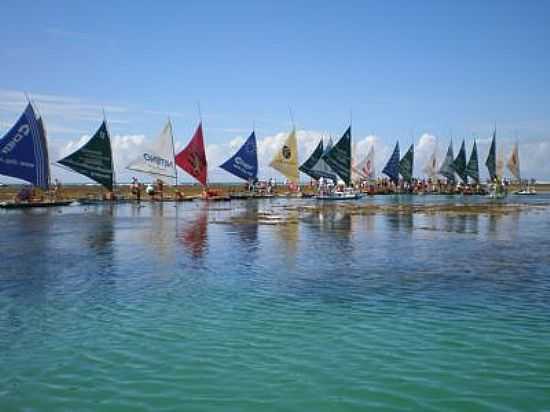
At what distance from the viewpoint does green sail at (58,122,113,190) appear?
58656 mm

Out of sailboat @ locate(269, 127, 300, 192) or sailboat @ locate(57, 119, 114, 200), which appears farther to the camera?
sailboat @ locate(269, 127, 300, 192)

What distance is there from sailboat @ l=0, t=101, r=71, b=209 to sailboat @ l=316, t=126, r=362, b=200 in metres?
38.3

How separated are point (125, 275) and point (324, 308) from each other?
7.88 meters

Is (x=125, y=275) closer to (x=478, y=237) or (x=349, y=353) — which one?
(x=349, y=353)

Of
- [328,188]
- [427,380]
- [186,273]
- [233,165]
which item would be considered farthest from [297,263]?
[328,188]

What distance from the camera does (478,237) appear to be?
3189cm

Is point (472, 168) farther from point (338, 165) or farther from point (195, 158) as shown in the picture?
point (195, 158)

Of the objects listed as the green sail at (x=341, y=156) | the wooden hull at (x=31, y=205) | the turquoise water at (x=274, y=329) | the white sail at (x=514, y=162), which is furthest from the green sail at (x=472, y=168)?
the turquoise water at (x=274, y=329)

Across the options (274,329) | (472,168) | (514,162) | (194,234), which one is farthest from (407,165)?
(274,329)

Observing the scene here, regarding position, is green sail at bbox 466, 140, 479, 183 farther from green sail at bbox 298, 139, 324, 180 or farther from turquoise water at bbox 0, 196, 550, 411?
turquoise water at bbox 0, 196, 550, 411

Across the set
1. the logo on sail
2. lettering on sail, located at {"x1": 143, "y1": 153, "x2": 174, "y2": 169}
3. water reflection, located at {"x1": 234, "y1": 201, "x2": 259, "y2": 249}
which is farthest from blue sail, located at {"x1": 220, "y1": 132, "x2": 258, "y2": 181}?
water reflection, located at {"x1": 234, "y1": 201, "x2": 259, "y2": 249}

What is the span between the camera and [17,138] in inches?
2041

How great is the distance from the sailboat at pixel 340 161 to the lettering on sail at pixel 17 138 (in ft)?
132

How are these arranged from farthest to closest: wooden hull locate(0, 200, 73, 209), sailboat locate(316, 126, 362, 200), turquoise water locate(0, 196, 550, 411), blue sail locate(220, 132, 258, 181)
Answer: blue sail locate(220, 132, 258, 181) < sailboat locate(316, 126, 362, 200) < wooden hull locate(0, 200, 73, 209) < turquoise water locate(0, 196, 550, 411)
